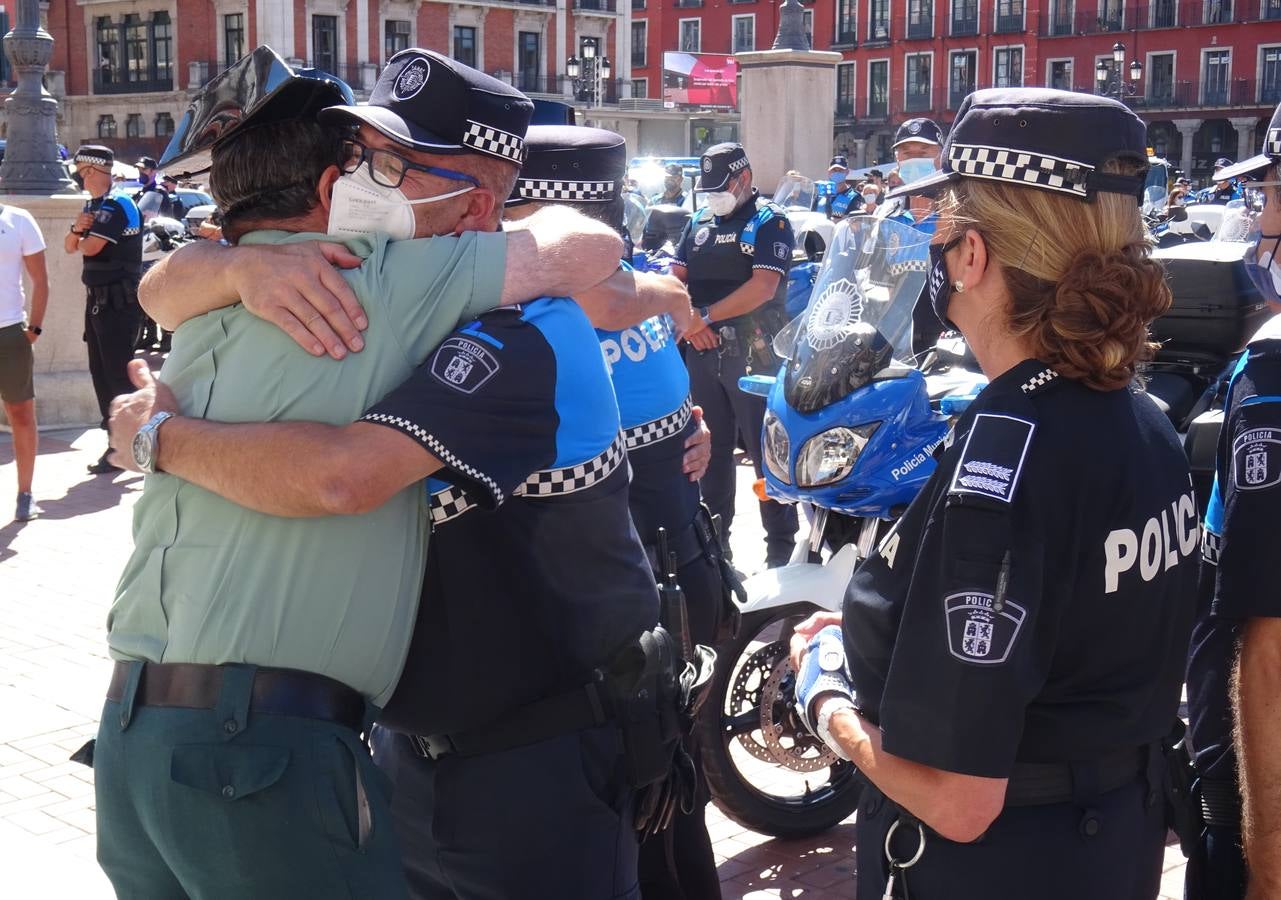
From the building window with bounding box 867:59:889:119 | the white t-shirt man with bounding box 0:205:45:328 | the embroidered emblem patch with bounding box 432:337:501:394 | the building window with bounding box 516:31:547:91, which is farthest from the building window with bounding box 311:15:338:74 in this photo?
the embroidered emblem patch with bounding box 432:337:501:394

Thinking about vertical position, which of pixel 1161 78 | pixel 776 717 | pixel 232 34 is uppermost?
pixel 232 34

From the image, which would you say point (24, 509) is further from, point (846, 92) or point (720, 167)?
point (846, 92)

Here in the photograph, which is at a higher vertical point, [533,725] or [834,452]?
[834,452]

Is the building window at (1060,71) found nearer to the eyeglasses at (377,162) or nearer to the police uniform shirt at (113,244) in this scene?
the police uniform shirt at (113,244)

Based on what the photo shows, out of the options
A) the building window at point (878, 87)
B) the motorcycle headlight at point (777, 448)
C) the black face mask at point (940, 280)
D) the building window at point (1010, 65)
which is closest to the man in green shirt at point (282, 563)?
the black face mask at point (940, 280)

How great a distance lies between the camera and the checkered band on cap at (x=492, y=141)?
2.41m

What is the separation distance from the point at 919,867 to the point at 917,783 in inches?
7.1

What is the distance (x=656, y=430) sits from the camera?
4.18m

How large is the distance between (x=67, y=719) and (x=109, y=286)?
5607 mm

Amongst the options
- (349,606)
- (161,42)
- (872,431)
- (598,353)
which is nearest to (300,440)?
(349,606)

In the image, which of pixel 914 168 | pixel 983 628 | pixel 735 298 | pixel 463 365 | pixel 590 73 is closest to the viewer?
pixel 983 628

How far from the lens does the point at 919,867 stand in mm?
2146

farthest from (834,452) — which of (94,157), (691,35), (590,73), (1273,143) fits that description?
(691,35)

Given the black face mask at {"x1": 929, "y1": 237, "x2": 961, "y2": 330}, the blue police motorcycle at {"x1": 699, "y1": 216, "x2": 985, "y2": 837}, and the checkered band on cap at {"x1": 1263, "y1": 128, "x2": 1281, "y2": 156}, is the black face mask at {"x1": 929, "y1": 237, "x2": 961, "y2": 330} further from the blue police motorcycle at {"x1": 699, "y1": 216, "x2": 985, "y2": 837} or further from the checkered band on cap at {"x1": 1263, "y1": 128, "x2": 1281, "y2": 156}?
the blue police motorcycle at {"x1": 699, "y1": 216, "x2": 985, "y2": 837}
